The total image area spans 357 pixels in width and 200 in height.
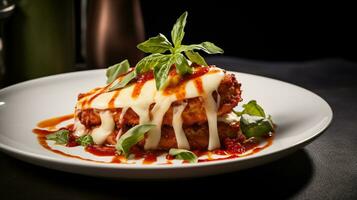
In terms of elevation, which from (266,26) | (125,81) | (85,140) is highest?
(125,81)

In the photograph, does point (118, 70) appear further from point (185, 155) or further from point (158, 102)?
point (185, 155)

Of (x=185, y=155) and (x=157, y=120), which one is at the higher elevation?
(x=157, y=120)

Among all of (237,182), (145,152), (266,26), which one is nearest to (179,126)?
(145,152)

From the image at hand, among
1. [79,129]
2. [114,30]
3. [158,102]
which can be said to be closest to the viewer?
[158,102]

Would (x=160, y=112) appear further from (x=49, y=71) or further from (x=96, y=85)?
(x=49, y=71)

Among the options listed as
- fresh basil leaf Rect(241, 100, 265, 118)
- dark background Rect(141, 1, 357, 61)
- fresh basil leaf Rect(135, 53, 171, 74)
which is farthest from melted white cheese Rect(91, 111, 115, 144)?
dark background Rect(141, 1, 357, 61)

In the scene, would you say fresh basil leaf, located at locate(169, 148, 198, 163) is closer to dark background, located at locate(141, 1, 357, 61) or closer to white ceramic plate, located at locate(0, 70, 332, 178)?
white ceramic plate, located at locate(0, 70, 332, 178)

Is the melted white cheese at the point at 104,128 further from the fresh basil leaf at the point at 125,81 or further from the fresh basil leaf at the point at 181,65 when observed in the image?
the fresh basil leaf at the point at 181,65
